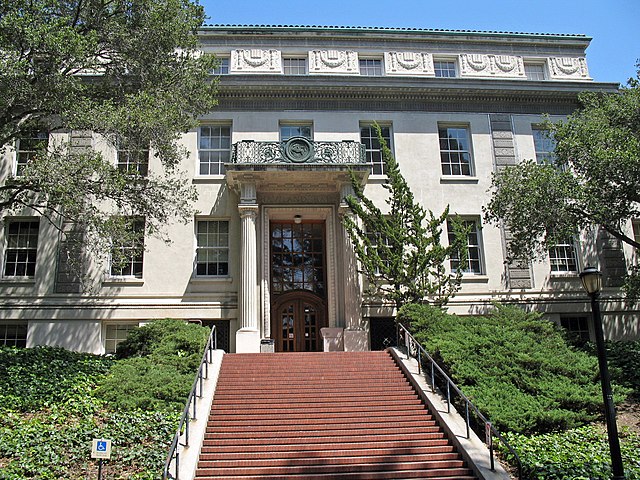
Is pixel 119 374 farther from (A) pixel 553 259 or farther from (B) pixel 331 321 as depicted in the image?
(A) pixel 553 259

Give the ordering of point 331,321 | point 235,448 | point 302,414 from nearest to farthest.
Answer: point 235,448, point 302,414, point 331,321

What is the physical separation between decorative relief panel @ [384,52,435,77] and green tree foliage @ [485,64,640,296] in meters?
6.70

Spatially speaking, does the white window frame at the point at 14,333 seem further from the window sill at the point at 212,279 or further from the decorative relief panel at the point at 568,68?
the decorative relief panel at the point at 568,68

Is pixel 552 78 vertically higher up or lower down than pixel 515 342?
higher up

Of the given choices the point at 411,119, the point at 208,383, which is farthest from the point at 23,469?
the point at 411,119

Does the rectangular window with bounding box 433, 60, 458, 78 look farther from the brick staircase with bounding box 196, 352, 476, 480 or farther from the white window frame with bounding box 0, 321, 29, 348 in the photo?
the white window frame with bounding box 0, 321, 29, 348

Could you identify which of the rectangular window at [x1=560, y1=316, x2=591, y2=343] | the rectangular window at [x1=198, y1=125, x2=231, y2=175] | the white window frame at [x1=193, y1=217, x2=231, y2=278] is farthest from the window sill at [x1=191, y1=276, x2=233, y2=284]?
the rectangular window at [x1=560, y1=316, x2=591, y2=343]

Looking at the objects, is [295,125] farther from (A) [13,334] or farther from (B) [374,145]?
(A) [13,334]

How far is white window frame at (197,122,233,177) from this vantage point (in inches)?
829

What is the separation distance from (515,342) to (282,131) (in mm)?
11720

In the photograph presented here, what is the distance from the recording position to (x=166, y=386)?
41.6 feet

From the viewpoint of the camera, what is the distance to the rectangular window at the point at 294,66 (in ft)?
75.0

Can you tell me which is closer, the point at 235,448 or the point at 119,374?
the point at 235,448

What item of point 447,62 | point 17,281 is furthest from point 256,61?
point 17,281
